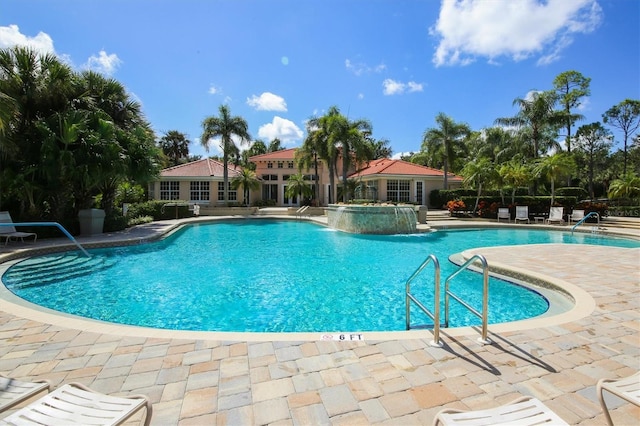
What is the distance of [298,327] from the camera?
5355 millimetres

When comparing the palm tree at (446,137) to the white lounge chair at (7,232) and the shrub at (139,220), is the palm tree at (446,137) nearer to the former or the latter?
the shrub at (139,220)

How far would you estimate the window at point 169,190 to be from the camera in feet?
103

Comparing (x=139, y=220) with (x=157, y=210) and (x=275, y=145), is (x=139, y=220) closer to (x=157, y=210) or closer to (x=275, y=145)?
(x=157, y=210)

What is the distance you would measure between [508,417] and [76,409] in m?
2.47

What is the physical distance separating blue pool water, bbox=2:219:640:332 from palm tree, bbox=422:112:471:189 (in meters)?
19.1

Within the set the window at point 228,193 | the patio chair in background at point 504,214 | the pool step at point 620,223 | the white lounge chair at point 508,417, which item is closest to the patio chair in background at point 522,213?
the patio chair in background at point 504,214

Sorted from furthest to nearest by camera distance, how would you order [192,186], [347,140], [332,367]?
[192,186] < [347,140] < [332,367]

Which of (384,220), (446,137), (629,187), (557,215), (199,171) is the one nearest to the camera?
(384,220)

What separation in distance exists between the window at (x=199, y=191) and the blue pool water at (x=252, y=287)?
65.4 ft

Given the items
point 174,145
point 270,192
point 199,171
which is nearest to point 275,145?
point 174,145

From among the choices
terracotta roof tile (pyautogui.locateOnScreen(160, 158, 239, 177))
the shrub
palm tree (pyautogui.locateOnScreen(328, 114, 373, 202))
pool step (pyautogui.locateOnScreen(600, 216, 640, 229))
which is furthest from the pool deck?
terracotta roof tile (pyautogui.locateOnScreen(160, 158, 239, 177))

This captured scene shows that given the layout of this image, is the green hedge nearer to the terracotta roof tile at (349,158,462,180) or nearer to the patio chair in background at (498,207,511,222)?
the terracotta roof tile at (349,158,462,180)

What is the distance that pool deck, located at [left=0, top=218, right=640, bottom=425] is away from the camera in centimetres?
255

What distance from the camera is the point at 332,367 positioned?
316 cm
